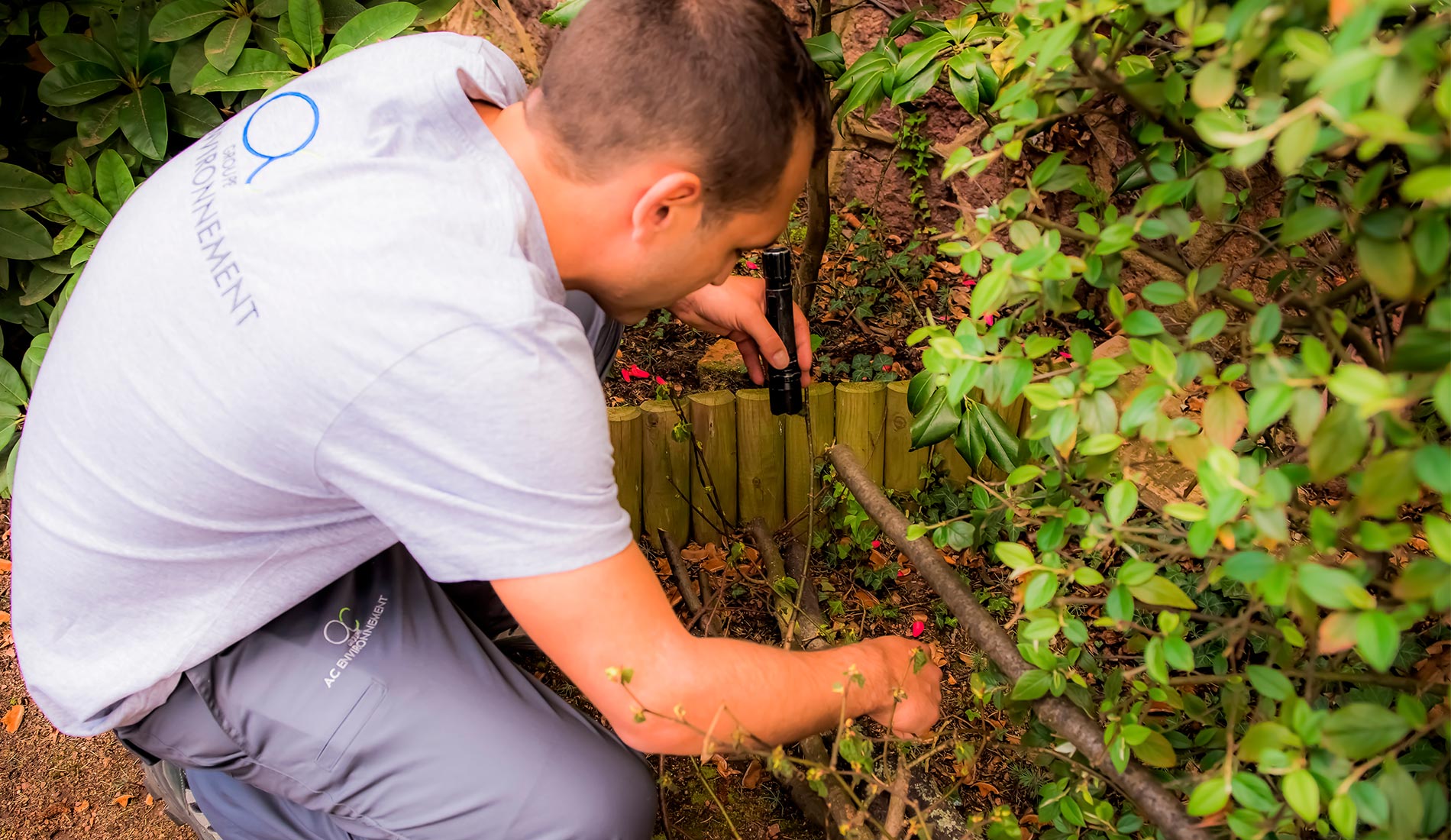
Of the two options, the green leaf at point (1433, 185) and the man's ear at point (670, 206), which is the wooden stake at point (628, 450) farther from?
the green leaf at point (1433, 185)

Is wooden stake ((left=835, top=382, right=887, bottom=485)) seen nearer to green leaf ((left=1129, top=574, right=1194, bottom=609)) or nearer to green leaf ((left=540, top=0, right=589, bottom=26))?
green leaf ((left=540, top=0, right=589, bottom=26))

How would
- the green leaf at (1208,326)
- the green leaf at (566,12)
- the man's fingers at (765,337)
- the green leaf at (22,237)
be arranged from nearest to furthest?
the green leaf at (1208,326) < the green leaf at (566,12) < the man's fingers at (765,337) < the green leaf at (22,237)

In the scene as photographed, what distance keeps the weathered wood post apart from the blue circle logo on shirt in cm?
132

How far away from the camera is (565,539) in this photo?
4.11 feet

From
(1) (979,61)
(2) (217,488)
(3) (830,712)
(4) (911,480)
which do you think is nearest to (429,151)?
(2) (217,488)

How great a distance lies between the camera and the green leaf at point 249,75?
2.09 metres

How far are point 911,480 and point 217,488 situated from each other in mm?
1919

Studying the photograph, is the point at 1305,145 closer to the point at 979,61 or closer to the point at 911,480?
the point at 979,61

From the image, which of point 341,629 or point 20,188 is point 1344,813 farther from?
point 20,188

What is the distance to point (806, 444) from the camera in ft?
8.87

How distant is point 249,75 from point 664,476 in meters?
1.39

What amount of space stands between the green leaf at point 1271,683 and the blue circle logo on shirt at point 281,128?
1.44 metres

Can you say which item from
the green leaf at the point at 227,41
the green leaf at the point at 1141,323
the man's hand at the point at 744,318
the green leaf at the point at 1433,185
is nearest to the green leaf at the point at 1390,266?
the green leaf at the point at 1433,185

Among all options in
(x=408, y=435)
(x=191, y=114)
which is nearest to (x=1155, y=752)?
(x=408, y=435)
